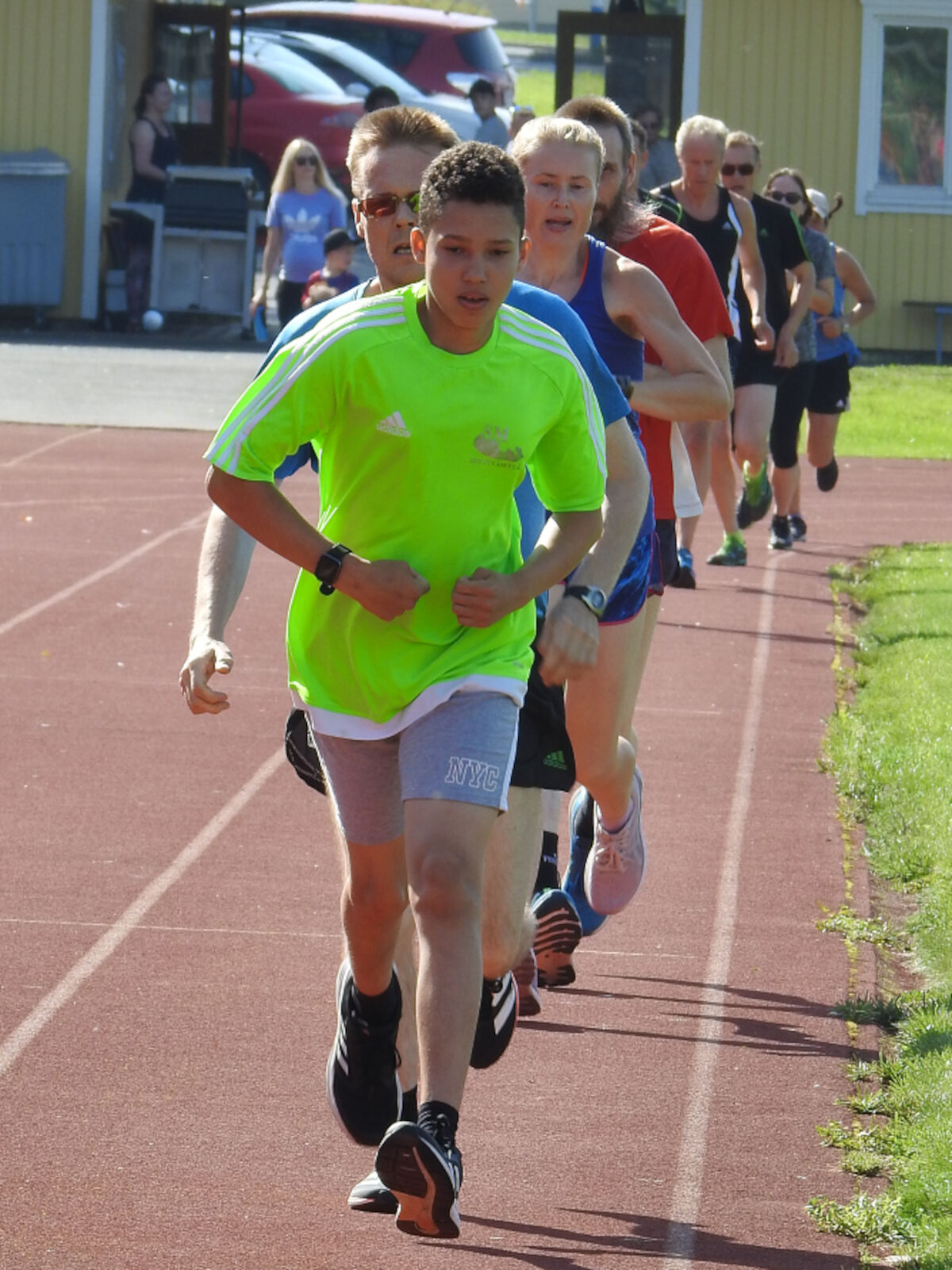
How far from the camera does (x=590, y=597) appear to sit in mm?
4477

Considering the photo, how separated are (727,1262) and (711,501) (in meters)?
11.7

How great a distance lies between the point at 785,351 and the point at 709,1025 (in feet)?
22.7

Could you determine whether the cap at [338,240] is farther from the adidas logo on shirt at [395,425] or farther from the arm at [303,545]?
the adidas logo on shirt at [395,425]

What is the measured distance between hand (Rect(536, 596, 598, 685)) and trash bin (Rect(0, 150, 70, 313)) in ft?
71.9

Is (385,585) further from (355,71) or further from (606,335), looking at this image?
(355,71)

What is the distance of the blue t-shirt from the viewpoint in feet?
61.5

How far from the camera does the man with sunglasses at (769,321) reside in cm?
1232

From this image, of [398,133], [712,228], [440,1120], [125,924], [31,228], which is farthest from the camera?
[31,228]

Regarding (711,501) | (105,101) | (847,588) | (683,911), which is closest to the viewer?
(683,911)

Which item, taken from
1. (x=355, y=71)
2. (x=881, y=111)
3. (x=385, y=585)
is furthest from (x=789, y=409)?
(x=355, y=71)

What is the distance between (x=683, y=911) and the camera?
7.15 m

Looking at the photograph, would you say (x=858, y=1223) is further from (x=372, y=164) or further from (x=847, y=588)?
(x=847, y=588)

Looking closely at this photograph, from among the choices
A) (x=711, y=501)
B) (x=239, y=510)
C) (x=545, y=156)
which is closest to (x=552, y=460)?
(x=239, y=510)

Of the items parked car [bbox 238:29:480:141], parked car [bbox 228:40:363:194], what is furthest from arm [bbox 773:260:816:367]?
parked car [bbox 238:29:480:141]
